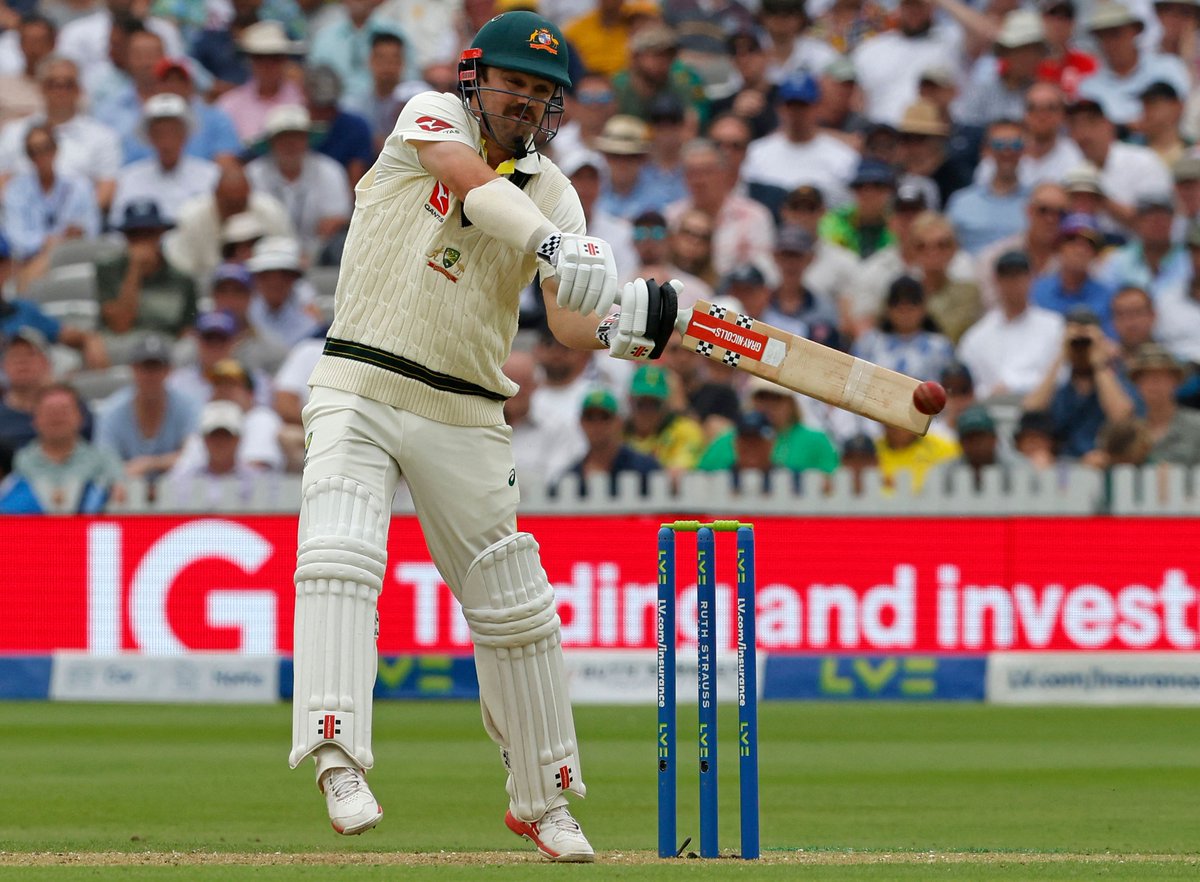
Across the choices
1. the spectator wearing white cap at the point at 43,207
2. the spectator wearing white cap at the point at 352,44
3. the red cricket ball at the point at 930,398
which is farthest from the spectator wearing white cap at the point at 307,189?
the red cricket ball at the point at 930,398

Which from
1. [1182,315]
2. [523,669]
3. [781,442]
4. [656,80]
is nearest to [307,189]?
[656,80]

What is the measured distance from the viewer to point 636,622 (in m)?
11.5

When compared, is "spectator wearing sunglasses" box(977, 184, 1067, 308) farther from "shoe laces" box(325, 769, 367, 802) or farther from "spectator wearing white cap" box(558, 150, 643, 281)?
"shoe laces" box(325, 769, 367, 802)

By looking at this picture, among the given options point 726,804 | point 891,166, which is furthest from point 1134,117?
point 726,804

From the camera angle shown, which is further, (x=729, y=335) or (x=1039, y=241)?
(x=1039, y=241)

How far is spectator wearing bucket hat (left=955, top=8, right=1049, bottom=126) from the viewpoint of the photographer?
14.5m

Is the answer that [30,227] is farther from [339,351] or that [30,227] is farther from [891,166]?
[339,351]

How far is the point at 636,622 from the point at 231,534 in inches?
92.5

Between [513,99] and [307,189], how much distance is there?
920cm

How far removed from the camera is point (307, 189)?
14.4 m

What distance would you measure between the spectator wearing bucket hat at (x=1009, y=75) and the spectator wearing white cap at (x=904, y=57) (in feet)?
1.33

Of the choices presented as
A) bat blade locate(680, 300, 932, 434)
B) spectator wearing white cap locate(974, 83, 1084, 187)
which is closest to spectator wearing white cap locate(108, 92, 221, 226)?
spectator wearing white cap locate(974, 83, 1084, 187)

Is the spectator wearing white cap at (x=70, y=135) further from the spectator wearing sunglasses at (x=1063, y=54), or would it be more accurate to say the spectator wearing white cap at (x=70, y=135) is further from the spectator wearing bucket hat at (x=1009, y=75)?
the spectator wearing sunglasses at (x=1063, y=54)

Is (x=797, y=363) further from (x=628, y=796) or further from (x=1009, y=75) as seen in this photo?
(x=1009, y=75)
